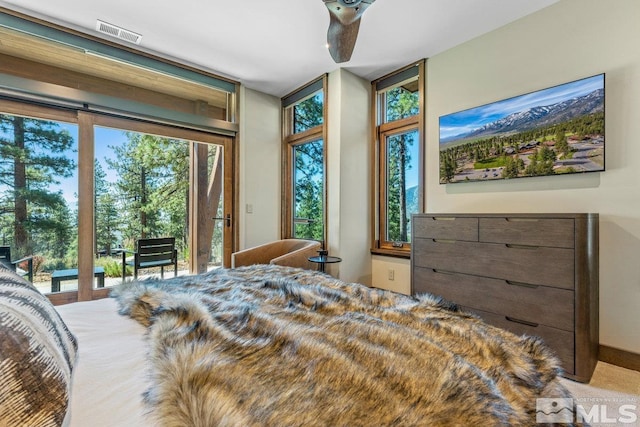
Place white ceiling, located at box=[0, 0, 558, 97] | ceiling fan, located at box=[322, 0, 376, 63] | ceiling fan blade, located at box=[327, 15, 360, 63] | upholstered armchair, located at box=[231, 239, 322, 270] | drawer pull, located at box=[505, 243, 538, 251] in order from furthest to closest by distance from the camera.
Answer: upholstered armchair, located at box=[231, 239, 322, 270] < white ceiling, located at box=[0, 0, 558, 97] < drawer pull, located at box=[505, 243, 538, 251] < ceiling fan blade, located at box=[327, 15, 360, 63] < ceiling fan, located at box=[322, 0, 376, 63]

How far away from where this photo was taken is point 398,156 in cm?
341

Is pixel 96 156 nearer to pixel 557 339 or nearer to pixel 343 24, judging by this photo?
pixel 343 24

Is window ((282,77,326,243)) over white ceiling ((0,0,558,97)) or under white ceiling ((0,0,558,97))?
under

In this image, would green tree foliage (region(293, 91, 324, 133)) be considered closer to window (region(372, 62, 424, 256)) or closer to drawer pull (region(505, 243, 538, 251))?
window (region(372, 62, 424, 256))

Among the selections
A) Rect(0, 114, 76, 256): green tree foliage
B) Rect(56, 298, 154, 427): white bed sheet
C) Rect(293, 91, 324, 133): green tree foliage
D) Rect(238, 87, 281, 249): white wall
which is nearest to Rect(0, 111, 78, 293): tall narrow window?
Rect(0, 114, 76, 256): green tree foliage

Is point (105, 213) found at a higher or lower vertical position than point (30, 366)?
higher

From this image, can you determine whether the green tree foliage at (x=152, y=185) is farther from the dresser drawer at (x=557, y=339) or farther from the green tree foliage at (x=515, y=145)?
the dresser drawer at (x=557, y=339)

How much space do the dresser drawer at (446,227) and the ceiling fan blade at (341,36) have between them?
1.44 meters

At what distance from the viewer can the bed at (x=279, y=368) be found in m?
0.52

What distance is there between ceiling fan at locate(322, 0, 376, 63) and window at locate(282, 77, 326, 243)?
166 cm

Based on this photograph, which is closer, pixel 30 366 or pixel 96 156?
pixel 30 366

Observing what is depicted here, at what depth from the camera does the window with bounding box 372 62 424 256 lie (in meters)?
3.19

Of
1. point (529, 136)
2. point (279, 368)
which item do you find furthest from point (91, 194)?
point (529, 136)

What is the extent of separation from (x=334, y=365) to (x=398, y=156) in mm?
3084
